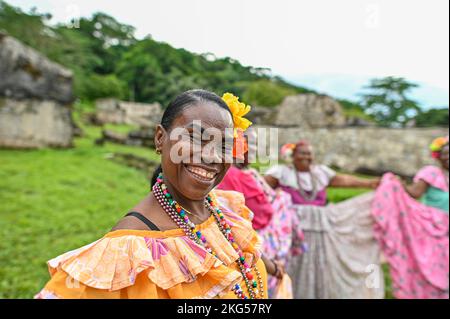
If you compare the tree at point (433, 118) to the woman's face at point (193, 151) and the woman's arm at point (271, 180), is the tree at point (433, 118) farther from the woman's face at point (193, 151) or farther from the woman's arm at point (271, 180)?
the woman's face at point (193, 151)

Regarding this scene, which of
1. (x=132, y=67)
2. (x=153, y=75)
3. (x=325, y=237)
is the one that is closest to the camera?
(x=325, y=237)

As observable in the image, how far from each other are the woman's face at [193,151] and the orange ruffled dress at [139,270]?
0.66 feet

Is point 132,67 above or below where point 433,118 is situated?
above

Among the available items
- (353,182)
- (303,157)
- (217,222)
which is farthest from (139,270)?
(353,182)

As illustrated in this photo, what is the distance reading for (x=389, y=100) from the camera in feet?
93.0

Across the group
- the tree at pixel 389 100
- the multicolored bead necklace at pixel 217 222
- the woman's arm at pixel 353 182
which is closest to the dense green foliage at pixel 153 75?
the tree at pixel 389 100

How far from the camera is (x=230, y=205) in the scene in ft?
6.80

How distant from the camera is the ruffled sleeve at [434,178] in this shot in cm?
426

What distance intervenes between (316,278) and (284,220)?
951 millimetres

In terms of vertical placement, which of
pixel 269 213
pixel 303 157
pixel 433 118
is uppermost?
pixel 433 118

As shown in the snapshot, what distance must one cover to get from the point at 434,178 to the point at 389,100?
26.5m

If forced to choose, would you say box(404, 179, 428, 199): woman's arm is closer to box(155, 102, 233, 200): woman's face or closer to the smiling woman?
the smiling woman

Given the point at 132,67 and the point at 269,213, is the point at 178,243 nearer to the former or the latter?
the point at 269,213

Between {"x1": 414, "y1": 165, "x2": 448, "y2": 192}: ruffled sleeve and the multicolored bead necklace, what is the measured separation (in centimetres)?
Answer: 330
